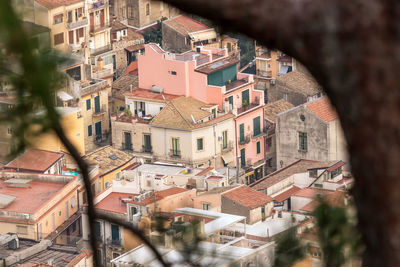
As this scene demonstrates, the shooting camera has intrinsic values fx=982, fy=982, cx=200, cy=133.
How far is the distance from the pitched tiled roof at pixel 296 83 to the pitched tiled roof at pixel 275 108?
2.38 feet

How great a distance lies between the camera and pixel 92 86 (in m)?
30.0

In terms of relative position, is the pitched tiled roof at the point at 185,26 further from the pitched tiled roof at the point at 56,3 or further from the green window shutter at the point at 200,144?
the green window shutter at the point at 200,144

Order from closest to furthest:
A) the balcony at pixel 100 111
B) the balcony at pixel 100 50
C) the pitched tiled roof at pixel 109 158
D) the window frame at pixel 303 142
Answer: the pitched tiled roof at pixel 109 158, the window frame at pixel 303 142, the balcony at pixel 100 111, the balcony at pixel 100 50

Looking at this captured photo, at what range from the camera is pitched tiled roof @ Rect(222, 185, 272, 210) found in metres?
20.8

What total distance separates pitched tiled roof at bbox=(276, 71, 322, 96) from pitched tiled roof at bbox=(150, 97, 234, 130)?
413cm

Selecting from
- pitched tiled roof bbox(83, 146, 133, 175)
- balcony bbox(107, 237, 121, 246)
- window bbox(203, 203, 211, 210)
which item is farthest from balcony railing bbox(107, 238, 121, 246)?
pitched tiled roof bbox(83, 146, 133, 175)

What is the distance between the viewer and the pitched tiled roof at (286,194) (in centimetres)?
2191

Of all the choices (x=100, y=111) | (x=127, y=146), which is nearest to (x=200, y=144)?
(x=127, y=146)

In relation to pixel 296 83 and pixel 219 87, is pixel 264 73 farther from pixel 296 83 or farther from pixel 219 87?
pixel 219 87

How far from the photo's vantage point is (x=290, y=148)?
2645cm

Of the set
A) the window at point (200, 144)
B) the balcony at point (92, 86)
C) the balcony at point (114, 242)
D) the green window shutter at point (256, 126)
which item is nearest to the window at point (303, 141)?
the window at point (200, 144)

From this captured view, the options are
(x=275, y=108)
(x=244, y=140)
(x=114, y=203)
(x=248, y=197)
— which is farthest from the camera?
(x=275, y=108)

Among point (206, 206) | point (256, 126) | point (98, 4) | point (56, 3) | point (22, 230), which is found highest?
point (56, 3)

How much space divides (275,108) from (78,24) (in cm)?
821
